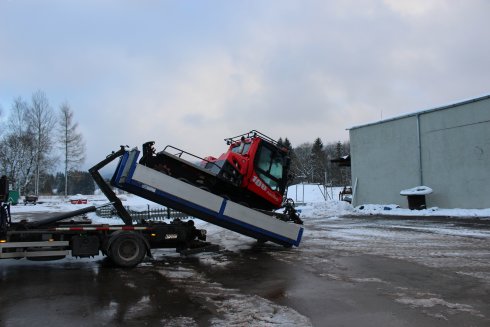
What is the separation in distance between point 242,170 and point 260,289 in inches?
203

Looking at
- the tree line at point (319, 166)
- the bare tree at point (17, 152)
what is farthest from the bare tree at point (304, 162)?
the bare tree at point (17, 152)

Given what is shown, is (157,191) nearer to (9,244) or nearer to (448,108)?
(9,244)

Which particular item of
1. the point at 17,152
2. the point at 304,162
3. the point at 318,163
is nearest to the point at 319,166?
the point at 318,163

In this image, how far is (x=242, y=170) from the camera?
1272 centimetres

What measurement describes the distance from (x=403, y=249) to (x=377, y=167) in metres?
23.6

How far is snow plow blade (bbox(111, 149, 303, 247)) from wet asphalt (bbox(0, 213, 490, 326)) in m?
0.85

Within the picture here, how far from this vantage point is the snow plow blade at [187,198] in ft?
35.1

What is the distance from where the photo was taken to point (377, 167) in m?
35.9

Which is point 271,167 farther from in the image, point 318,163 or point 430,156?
point 318,163

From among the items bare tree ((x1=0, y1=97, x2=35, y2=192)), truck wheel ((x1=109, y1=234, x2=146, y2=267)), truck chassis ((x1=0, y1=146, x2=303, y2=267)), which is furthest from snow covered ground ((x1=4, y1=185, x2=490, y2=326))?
bare tree ((x1=0, y1=97, x2=35, y2=192))

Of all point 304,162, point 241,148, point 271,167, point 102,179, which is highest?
point 304,162

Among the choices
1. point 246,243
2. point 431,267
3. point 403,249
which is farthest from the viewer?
point 246,243

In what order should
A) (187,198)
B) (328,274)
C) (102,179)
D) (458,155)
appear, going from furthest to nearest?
1. (458,155)
2. (102,179)
3. (187,198)
4. (328,274)

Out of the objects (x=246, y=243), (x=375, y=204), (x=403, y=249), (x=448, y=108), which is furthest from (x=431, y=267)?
(x=375, y=204)
